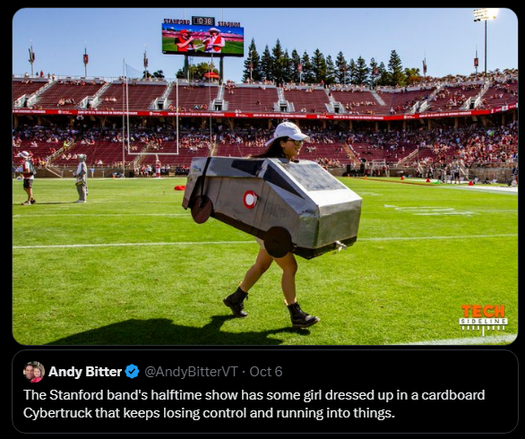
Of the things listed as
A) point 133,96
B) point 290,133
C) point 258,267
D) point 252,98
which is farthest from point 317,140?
point 290,133

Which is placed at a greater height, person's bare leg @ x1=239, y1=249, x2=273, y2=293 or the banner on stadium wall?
the banner on stadium wall

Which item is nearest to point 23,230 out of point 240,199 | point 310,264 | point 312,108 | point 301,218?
→ point 310,264

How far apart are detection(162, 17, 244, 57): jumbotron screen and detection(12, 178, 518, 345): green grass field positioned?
4980 centimetres

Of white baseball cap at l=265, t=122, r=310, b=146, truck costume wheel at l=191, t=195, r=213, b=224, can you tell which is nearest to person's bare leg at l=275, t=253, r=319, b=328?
truck costume wheel at l=191, t=195, r=213, b=224

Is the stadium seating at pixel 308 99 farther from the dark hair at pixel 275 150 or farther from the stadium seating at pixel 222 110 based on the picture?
the dark hair at pixel 275 150

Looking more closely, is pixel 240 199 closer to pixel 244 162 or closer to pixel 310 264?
pixel 244 162

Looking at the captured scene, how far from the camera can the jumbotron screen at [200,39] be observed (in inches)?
2078

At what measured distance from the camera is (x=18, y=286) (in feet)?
14.6

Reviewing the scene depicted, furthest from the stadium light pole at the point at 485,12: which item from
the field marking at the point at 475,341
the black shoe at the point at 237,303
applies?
the black shoe at the point at 237,303

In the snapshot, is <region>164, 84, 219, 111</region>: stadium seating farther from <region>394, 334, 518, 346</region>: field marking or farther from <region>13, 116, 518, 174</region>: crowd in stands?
<region>394, 334, 518, 346</region>: field marking

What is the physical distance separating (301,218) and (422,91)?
63.7 metres

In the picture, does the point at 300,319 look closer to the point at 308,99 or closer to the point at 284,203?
the point at 284,203

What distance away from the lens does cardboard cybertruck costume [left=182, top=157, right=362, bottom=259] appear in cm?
285
